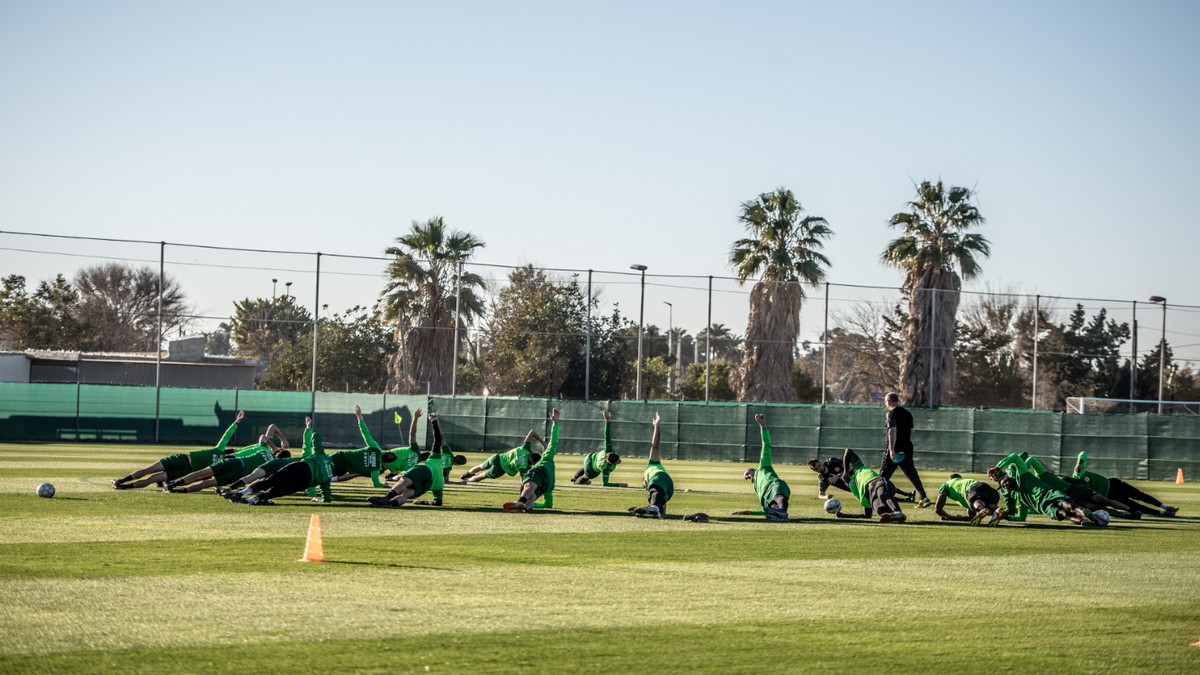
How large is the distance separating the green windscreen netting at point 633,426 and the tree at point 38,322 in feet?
71.6

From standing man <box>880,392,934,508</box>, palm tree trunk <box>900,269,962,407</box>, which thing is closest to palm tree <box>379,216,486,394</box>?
palm tree trunk <box>900,269,962,407</box>

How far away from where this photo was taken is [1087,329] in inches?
1918

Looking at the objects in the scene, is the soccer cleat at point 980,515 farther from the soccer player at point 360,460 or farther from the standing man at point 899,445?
the soccer player at point 360,460

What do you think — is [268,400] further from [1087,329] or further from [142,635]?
[142,635]

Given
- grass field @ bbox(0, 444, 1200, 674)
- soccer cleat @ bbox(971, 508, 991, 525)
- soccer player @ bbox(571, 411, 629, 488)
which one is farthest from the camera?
soccer player @ bbox(571, 411, 629, 488)

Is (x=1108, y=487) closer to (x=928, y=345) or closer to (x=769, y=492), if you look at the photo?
(x=769, y=492)

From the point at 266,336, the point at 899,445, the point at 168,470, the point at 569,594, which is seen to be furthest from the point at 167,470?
the point at 266,336

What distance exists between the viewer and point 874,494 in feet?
57.1

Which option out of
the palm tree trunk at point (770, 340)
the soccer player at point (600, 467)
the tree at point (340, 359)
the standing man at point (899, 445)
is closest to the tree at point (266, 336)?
the tree at point (340, 359)

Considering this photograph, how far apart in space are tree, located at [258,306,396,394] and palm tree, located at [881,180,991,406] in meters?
20.5

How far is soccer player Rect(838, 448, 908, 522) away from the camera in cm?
1720

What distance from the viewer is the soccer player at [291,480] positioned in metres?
16.9

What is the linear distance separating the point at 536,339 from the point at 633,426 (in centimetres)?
1148

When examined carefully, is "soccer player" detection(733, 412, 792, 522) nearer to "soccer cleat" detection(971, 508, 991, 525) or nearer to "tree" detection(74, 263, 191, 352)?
"soccer cleat" detection(971, 508, 991, 525)
